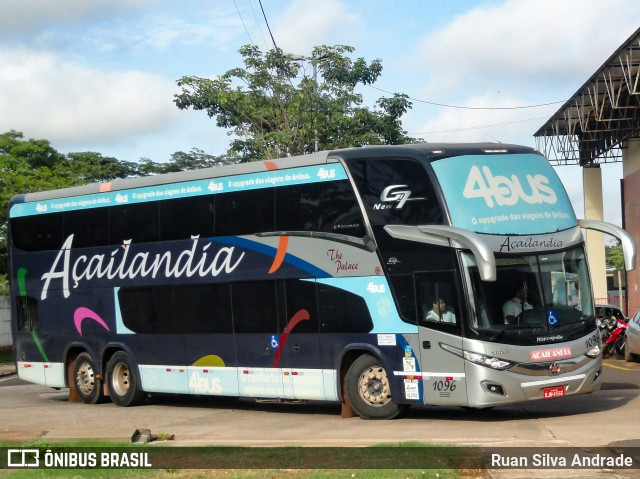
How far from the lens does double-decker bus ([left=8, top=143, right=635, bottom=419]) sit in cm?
1505

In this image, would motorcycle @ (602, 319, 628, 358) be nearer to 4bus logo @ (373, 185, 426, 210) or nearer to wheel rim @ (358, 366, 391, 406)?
wheel rim @ (358, 366, 391, 406)

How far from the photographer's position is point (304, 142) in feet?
122

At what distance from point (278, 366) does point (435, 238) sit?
384cm

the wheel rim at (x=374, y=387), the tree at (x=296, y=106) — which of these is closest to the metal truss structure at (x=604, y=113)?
the tree at (x=296, y=106)

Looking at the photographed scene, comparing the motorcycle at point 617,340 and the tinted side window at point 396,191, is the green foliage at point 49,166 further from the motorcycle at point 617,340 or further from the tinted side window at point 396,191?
the tinted side window at point 396,191

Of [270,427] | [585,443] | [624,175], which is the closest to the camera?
[585,443]

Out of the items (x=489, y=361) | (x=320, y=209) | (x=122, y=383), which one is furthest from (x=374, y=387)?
(x=122, y=383)

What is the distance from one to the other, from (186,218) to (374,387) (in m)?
5.03

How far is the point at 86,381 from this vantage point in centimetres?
2145

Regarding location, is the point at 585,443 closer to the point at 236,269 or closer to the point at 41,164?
the point at 236,269

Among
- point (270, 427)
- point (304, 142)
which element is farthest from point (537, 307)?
point (304, 142)

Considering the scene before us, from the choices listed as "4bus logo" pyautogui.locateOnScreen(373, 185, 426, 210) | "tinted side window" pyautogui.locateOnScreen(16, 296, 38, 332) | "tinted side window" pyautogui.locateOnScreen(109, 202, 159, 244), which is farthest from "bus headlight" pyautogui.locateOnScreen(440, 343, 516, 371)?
"tinted side window" pyautogui.locateOnScreen(16, 296, 38, 332)

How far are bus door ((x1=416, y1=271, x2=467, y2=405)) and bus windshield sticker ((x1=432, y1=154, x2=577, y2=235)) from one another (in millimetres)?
943

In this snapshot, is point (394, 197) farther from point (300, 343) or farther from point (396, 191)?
point (300, 343)
